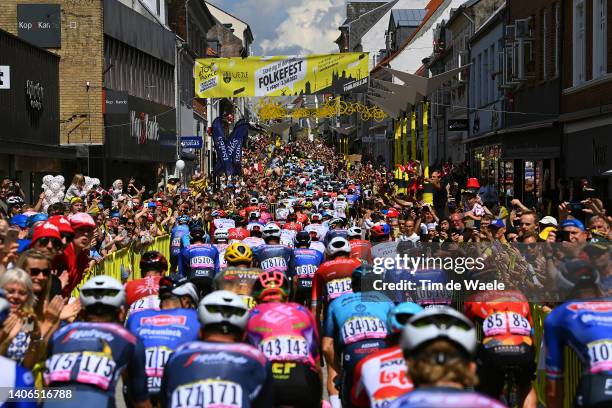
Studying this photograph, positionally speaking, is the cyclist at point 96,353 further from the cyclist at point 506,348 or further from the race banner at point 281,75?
the race banner at point 281,75

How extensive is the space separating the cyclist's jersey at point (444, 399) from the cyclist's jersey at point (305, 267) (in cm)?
1005

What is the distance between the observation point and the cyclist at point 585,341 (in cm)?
668

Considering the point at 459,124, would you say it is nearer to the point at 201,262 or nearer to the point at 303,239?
the point at 201,262

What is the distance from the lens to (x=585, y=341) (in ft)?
22.5

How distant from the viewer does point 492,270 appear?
11.3m

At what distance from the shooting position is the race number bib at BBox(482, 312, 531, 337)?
29.8 feet

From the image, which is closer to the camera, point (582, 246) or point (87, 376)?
point (87, 376)

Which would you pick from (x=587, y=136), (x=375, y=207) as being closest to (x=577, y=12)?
(x=587, y=136)

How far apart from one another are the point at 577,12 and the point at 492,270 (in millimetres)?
17814

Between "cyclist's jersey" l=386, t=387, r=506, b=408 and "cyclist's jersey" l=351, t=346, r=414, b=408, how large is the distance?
58.9 inches

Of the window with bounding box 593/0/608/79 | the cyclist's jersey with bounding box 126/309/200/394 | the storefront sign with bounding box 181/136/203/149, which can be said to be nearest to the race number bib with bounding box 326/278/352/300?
the cyclist's jersey with bounding box 126/309/200/394

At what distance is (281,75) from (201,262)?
2332 cm

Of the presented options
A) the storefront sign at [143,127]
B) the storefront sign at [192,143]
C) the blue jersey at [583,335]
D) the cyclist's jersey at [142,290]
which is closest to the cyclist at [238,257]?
the cyclist's jersey at [142,290]

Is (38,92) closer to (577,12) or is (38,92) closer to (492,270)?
(577,12)
